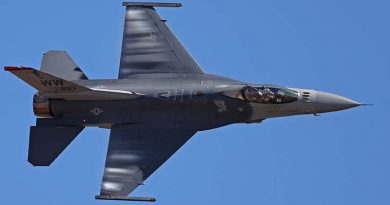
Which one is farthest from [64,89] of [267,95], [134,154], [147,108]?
[267,95]

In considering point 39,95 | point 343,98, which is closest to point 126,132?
point 39,95

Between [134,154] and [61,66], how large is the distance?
12.8 ft

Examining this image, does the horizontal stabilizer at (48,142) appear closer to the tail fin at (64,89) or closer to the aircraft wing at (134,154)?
the tail fin at (64,89)

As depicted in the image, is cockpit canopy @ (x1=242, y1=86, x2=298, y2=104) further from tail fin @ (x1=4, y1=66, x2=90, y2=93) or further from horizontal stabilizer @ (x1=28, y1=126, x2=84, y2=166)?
horizontal stabilizer @ (x1=28, y1=126, x2=84, y2=166)

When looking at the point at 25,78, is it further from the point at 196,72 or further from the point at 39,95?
the point at 196,72

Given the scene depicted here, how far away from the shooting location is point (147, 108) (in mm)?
31172

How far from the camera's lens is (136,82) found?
31.7 meters

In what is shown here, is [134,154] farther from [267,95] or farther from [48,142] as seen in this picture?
[267,95]

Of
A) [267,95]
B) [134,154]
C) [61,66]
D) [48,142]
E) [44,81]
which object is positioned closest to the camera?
[134,154]

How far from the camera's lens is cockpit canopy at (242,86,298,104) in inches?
1216

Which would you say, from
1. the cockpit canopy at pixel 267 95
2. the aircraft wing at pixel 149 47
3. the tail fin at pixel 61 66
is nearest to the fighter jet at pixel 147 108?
the cockpit canopy at pixel 267 95

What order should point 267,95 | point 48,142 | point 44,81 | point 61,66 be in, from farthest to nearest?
point 61,66
point 48,142
point 44,81
point 267,95

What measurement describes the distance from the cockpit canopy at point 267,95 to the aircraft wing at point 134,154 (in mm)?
1816

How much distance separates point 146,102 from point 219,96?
200 centimetres
